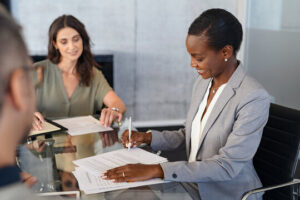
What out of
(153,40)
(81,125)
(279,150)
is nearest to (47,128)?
(81,125)

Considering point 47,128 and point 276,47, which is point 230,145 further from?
point 276,47

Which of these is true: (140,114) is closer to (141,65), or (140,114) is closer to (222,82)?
(141,65)

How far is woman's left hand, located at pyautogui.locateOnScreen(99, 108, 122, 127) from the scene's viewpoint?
2.42m

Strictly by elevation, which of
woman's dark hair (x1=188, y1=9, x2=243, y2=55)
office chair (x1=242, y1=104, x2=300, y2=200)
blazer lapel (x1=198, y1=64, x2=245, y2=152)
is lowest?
office chair (x1=242, y1=104, x2=300, y2=200)

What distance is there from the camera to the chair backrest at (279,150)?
6.15 ft

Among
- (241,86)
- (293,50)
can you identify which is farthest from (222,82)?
(293,50)

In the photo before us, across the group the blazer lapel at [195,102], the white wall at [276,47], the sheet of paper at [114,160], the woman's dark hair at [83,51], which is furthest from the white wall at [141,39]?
the sheet of paper at [114,160]

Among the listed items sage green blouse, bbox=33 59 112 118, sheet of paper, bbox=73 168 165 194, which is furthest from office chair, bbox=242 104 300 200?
sage green blouse, bbox=33 59 112 118

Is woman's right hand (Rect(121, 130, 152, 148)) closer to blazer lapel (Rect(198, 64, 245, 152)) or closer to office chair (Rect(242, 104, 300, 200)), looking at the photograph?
blazer lapel (Rect(198, 64, 245, 152))

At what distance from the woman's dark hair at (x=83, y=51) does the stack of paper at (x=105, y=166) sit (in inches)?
48.1

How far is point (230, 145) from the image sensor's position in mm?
1735

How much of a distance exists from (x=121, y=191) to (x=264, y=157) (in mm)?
896

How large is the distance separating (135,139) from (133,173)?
47 cm

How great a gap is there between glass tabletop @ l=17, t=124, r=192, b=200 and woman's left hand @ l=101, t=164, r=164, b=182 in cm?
4
